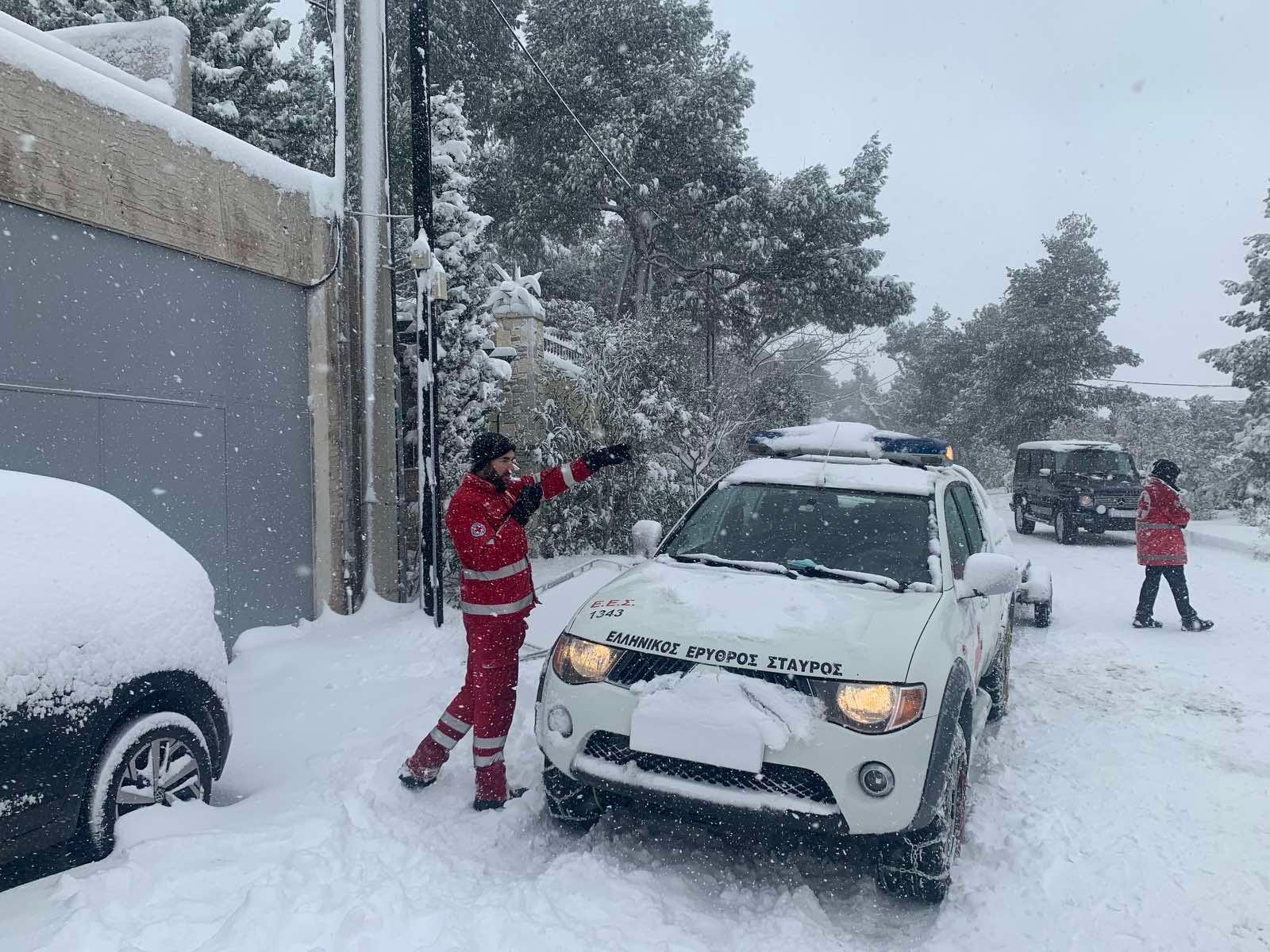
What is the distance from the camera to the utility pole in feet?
24.5

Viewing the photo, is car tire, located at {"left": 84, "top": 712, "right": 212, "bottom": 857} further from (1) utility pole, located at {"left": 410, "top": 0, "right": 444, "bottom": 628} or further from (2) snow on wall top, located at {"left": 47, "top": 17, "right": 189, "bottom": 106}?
(2) snow on wall top, located at {"left": 47, "top": 17, "right": 189, "bottom": 106}

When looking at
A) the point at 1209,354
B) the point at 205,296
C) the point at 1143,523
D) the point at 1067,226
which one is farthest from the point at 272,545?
the point at 1067,226

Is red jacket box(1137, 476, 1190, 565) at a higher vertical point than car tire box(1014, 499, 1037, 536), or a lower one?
higher

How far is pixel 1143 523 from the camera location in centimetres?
863

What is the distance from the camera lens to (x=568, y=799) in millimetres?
3760

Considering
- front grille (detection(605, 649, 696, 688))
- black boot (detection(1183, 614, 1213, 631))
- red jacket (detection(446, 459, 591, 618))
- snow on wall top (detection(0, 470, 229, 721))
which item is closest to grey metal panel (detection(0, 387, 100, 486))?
snow on wall top (detection(0, 470, 229, 721))

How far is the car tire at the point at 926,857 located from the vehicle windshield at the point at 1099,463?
15.3 m

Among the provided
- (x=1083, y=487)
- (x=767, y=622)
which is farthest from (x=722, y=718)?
(x=1083, y=487)

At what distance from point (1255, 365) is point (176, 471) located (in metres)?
18.1

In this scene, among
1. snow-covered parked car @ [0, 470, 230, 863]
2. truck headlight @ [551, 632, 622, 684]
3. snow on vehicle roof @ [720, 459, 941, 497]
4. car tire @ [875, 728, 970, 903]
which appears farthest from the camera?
snow on vehicle roof @ [720, 459, 941, 497]

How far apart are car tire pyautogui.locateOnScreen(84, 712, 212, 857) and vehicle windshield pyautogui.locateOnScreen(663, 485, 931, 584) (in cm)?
244

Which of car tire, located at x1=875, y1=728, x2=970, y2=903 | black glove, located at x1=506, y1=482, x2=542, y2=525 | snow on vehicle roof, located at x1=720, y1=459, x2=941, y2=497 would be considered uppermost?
snow on vehicle roof, located at x1=720, y1=459, x2=941, y2=497

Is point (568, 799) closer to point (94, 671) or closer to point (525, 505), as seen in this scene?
point (525, 505)

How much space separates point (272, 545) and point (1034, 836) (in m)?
5.85
